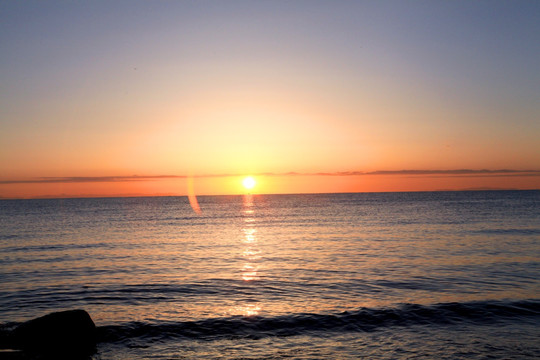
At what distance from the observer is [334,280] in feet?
88.5

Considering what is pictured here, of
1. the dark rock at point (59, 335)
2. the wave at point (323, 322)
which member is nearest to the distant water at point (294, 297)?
the wave at point (323, 322)

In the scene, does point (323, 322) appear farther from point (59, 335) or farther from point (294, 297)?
point (59, 335)

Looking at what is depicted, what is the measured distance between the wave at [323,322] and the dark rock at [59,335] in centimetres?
82

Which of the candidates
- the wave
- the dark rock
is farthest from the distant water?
the dark rock

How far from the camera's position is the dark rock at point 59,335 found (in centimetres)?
1486

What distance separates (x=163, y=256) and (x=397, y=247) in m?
24.1

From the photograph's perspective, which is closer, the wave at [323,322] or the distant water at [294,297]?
the distant water at [294,297]

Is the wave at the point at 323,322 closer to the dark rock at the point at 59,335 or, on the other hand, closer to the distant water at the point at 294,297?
the distant water at the point at 294,297

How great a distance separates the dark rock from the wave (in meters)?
0.82

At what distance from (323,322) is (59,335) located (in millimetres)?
10798

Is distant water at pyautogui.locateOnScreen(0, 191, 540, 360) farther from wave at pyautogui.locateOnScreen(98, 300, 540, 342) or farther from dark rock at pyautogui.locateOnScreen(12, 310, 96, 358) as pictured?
dark rock at pyautogui.locateOnScreen(12, 310, 96, 358)

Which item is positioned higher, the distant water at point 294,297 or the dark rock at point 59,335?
the dark rock at point 59,335

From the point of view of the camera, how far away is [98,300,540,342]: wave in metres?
16.7

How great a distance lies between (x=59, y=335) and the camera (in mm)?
15516
